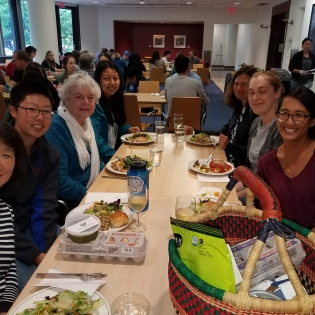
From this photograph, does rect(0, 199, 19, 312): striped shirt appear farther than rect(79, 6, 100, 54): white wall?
No

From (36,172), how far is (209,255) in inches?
43.4

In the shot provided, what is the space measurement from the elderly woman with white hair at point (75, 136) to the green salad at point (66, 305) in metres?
1.03

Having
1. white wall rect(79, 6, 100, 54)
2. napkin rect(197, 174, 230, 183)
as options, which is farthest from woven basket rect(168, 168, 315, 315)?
white wall rect(79, 6, 100, 54)

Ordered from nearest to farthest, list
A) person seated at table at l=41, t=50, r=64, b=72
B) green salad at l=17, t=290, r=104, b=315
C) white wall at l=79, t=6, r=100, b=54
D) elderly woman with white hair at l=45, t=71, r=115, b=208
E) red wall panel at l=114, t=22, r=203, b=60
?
green salad at l=17, t=290, r=104, b=315 → elderly woman with white hair at l=45, t=71, r=115, b=208 → person seated at table at l=41, t=50, r=64, b=72 → white wall at l=79, t=6, r=100, b=54 → red wall panel at l=114, t=22, r=203, b=60

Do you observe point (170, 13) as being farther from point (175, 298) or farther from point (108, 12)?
point (175, 298)

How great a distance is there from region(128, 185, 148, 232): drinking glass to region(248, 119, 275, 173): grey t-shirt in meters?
1.12

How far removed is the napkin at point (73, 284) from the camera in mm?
925

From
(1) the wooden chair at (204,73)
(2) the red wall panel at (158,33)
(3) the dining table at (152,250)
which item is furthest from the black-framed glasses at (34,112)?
(2) the red wall panel at (158,33)

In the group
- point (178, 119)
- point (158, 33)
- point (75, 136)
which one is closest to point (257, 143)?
point (178, 119)

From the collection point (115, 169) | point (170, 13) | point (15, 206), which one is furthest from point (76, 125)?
point (170, 13)

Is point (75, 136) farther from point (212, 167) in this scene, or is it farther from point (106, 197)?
point (212, 167)

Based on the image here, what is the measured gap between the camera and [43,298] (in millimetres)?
903

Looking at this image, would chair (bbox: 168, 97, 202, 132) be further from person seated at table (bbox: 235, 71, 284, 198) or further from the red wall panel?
the red wall panel

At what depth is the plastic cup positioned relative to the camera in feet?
2.88
